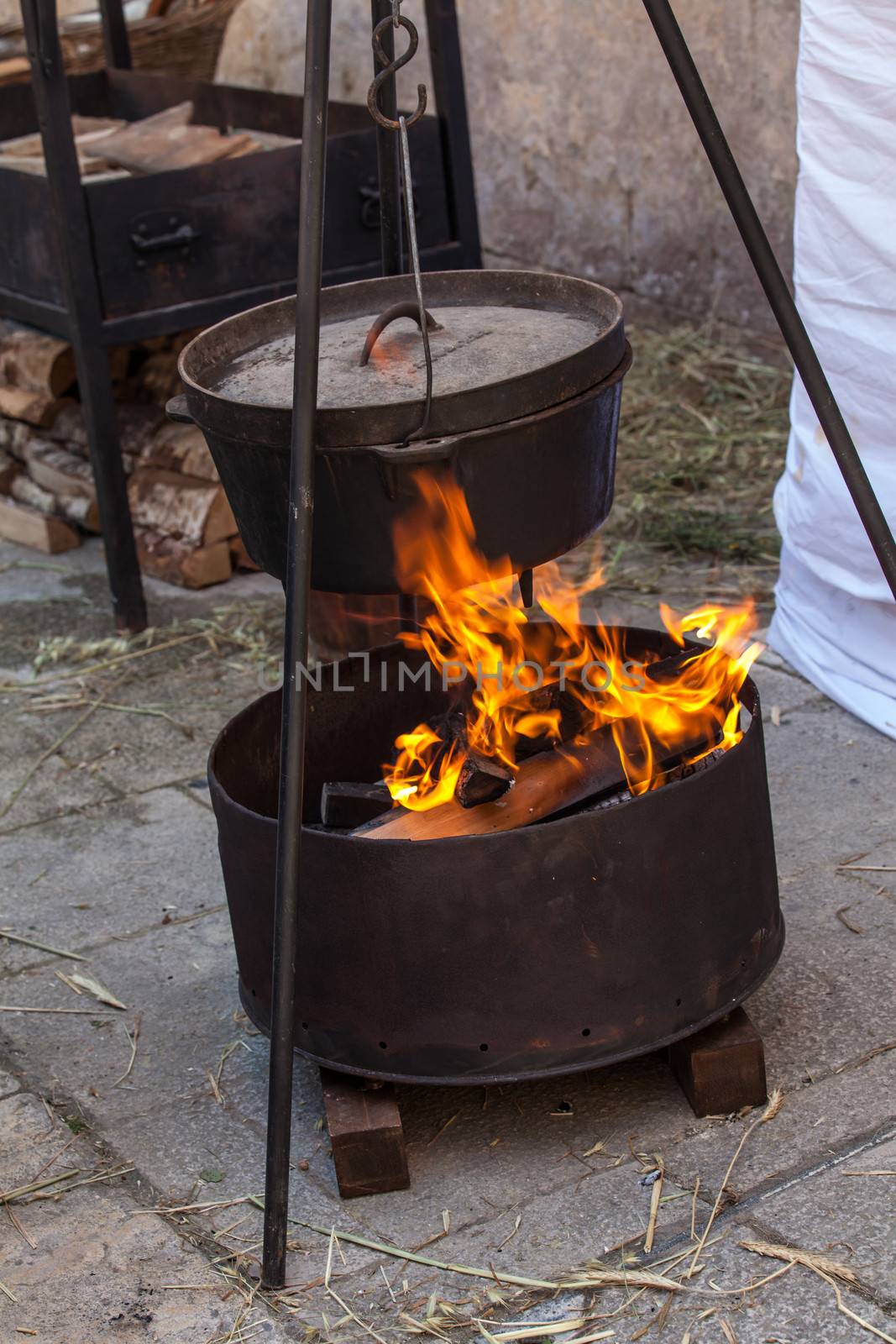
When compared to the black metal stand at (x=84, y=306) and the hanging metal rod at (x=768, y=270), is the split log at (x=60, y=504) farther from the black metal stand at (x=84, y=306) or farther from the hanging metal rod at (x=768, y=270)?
the hanging metal rod at (x=768, y=270)

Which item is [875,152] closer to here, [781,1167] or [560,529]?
[560,529]

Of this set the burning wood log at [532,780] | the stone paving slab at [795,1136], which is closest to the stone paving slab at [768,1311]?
the stone paving slab at [795,1136]

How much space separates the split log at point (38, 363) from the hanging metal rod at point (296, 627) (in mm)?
3318

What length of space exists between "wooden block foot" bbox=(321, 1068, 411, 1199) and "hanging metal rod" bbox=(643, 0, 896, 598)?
1.16 m

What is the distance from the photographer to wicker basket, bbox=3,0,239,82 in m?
6.64

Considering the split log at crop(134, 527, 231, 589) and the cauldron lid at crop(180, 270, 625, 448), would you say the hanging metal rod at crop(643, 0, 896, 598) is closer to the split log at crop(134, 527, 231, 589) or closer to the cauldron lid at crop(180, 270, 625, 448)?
the cauldron lid at crop(180, 270, 625, 448)

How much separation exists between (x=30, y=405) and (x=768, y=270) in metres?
3.66

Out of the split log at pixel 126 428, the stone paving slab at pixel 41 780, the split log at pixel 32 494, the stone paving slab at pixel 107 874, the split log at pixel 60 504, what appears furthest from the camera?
the split log at pixel 32 494

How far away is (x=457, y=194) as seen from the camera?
4695mm

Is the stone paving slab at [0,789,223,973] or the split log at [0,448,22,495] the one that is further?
the split log at [0,448,22,495]

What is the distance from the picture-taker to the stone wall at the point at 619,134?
5688 millimetres

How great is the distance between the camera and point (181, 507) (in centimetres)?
489

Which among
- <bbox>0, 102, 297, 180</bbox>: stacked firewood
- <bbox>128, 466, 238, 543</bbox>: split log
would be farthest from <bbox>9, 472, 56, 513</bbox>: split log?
<bbox>0, 102, 297, 180</bbox>: stacked firewood

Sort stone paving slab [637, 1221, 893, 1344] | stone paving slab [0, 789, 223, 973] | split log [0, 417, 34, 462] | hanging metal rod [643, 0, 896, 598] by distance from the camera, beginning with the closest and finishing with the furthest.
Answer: stone paving slab [637, 1221, 893, 1344], hanging metal rod [643, 0, 896, 598], stone paving slab [0, 789, 223, 973], split log [0, 417, 34, 462]
